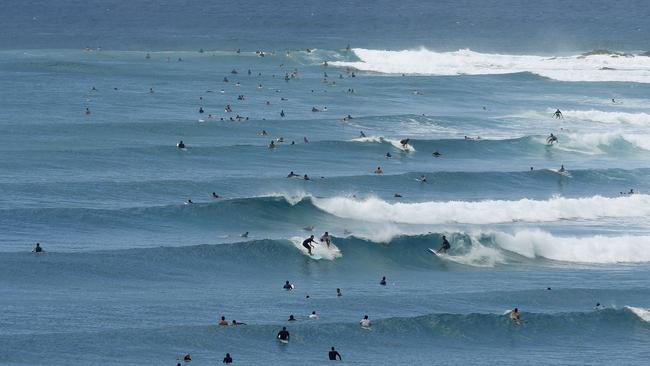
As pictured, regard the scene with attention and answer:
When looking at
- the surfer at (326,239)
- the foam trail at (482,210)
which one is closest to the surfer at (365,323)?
the surfer at (326,239)

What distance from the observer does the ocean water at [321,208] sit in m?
42.0

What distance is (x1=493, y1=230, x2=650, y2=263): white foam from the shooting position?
174 feet

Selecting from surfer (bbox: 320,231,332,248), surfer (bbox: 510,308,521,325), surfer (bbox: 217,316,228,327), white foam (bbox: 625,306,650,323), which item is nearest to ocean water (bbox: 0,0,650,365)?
white foam (bbox: 625,306,650,323)

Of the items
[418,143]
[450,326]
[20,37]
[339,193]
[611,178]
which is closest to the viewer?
[450,326]

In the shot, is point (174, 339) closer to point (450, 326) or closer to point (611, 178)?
point (450, 326)

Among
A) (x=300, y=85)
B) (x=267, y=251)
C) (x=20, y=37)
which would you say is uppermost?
(x=20, y=37)

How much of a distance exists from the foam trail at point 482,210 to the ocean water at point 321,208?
143 mm

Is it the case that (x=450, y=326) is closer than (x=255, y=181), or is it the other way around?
(x=450, y=326)

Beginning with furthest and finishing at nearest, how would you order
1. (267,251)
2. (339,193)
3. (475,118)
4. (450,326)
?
1. (475,118)
2. (339,193)
3. (267,251)
4. (450,326)

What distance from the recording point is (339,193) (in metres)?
62.7

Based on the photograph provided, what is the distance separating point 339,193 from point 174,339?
932 inches

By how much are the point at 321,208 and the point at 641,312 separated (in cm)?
1894

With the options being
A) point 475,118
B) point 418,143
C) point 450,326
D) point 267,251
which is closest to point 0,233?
point 267,251

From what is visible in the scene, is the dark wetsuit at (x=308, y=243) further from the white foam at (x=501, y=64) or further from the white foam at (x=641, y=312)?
the white foam at (x=501, y=64)
